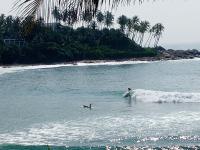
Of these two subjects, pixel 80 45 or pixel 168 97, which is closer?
pixel 168 97

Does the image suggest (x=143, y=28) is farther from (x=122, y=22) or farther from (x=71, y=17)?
(x=71, y=17)

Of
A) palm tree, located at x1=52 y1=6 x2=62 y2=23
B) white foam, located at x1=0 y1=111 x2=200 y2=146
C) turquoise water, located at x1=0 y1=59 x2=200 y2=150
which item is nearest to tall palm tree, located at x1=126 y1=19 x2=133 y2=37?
turquoise water, located at x1=0 y1=59 x2=200 y2=150

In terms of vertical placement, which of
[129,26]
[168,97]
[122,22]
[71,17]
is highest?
[122,22]

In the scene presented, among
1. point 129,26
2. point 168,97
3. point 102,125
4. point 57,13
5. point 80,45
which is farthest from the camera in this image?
point 129,26

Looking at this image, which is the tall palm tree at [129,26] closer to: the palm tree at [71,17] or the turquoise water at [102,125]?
the turquoise water at [102,125]

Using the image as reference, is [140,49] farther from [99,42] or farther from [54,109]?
[54,109]

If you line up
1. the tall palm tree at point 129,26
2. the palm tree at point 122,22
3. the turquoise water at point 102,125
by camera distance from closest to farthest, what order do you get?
the turquoise water at point 102,125
the palm tree at point 122,22
the tall palm tree at point 129,26

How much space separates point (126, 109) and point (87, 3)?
85.5 feet

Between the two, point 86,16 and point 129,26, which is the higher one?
point 129,26

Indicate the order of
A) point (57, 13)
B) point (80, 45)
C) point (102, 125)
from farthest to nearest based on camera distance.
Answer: point (80, 45)
point (102, 125)
point (57, 13)

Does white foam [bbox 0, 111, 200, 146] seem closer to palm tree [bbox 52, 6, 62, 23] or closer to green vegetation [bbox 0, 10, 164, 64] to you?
palm tree [bbox 52, 6, 62, 23]

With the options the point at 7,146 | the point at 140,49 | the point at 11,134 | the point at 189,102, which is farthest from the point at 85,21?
the point at 140,49

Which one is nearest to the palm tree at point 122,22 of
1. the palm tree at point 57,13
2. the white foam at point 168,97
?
the white foam at point 168,97

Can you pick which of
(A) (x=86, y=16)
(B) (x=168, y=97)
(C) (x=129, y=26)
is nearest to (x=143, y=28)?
(C) (x=129, y=26)
